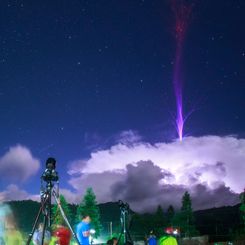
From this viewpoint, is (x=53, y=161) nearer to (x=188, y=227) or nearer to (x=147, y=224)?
(x=188, y=227)

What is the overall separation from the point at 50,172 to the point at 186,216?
6616cm

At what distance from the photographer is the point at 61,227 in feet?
34.9

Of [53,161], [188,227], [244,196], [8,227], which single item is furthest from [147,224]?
[53,161]

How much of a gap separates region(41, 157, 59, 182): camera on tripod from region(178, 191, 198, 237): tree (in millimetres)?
65571

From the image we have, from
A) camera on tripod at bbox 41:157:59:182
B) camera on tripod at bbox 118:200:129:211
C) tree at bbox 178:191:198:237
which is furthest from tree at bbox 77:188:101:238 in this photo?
camera on tripod at bbox 41:157:59:182

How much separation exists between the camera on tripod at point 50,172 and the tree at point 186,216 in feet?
215

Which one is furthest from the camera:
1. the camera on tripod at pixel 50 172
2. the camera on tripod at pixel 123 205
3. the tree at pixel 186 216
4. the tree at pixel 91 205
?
the tree at pixel 186 216

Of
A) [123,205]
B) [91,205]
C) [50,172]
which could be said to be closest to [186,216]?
[91,205]

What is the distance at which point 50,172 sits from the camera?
800cm

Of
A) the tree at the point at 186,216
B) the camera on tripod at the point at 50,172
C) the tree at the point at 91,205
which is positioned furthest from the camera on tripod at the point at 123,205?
the tree at the point at 186,216

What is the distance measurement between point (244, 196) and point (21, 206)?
135459 mm

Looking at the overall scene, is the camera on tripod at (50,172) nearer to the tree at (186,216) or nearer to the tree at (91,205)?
the tree at (91,205)

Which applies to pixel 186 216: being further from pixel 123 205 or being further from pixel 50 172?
pixel 50 172

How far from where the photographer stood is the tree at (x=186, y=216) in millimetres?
70938
